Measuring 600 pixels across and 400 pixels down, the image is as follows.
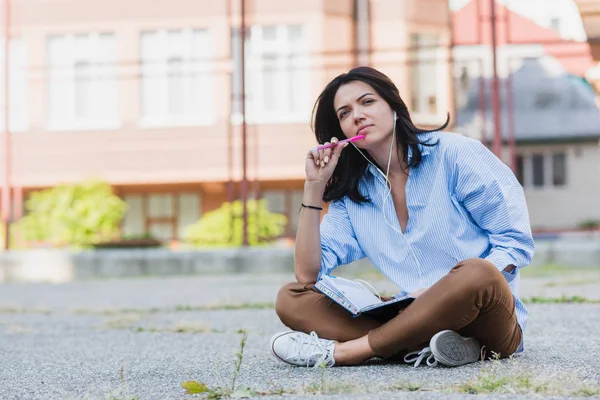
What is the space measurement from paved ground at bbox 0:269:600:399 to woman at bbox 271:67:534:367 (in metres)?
0.09

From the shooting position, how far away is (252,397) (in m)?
2.52

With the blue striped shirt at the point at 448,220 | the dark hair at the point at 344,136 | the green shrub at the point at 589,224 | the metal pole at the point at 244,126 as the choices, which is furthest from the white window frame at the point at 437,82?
the blue striped shirt at the point at 448,220

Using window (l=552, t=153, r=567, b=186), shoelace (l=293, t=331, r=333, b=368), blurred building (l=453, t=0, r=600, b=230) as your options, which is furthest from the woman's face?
window (l=552, t=153, r=567, b=186)

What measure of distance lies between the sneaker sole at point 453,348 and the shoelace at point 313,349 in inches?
13.6

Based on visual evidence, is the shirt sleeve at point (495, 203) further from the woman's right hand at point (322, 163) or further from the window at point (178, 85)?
the window at point (178, 85)

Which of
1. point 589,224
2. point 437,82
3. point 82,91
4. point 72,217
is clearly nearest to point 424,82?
point 437,82

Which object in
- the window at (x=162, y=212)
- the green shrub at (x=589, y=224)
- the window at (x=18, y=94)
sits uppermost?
the window at (x=18, y=94)

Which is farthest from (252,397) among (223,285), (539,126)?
(539,126)

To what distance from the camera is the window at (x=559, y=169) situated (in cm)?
2481

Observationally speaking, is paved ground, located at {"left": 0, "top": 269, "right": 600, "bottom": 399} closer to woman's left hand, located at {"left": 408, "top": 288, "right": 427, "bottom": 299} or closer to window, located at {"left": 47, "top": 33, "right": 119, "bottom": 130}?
woman's left hand, located at {"left": 408, "top": 288, "right": 427, "bottom": 299}

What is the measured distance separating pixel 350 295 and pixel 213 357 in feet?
2.21

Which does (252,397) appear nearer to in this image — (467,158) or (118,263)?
(467,158)

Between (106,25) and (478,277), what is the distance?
14494 millimetres

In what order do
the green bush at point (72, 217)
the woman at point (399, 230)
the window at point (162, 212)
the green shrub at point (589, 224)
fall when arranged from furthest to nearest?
1. the green shrub at point (589, 224)
2. the window at point (162, 212)
3. the green bush at point (72, 217)
4. the woman at point (399, 230)
